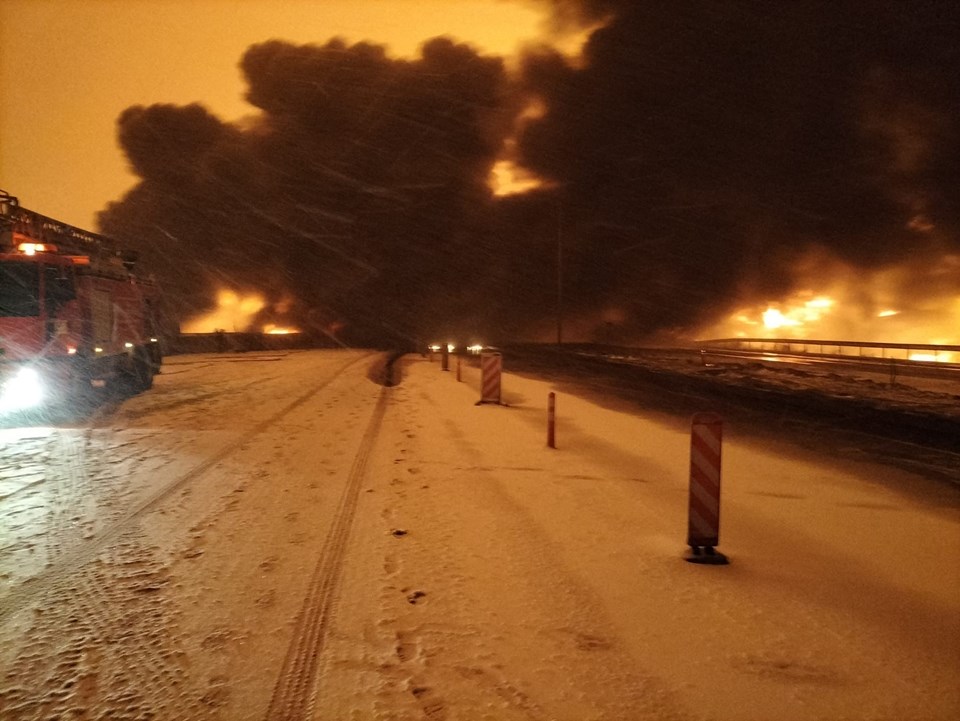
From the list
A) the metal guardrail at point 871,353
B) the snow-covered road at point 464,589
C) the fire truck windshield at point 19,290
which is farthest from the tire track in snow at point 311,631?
the metal guardrail at point 871,353

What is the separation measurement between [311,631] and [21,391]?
46.2 feet

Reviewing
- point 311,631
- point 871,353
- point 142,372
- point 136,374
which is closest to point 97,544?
point 311,631

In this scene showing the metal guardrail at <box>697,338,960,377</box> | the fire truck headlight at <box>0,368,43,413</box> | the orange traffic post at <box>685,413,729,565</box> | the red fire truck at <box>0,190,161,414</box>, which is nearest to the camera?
the orange traffic post at <box>685,413,729,565</box>

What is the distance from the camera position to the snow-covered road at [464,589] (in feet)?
12.8

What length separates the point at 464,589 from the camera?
5.41 m

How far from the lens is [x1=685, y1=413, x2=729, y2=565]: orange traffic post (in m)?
6.24

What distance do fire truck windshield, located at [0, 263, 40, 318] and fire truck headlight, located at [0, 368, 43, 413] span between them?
4.60 ft

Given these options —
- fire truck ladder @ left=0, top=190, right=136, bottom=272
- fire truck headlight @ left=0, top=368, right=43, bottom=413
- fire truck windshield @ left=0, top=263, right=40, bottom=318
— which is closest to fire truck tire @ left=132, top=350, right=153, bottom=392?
fire truck ladder @ left=0, top=190, right=136, bottom=272

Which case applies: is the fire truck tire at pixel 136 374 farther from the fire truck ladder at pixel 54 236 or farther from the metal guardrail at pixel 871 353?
the metal guardrail at pixel 871 353

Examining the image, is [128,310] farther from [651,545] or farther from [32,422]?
[651,545]

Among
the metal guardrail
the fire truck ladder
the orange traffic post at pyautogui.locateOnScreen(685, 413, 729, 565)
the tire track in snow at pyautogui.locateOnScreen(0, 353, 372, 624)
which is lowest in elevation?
the tire track in snow at pyautogui.locateOnScreen(0, 353, 372, 624)

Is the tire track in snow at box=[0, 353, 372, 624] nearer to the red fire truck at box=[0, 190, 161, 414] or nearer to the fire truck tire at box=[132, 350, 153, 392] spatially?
the red fire truck at box=[0, 190, 161, 414]

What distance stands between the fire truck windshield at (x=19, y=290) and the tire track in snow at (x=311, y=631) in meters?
12.1

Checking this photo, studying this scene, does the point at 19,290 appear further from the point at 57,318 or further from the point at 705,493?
the point at 705,493
